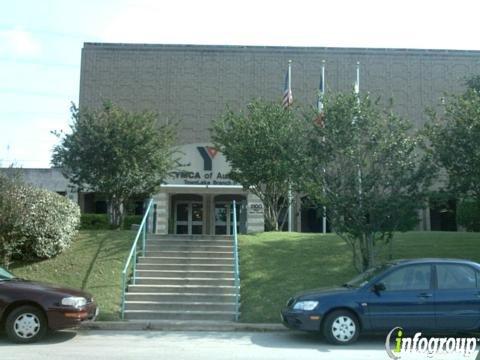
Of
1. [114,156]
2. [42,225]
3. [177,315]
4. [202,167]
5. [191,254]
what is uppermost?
[202,167]

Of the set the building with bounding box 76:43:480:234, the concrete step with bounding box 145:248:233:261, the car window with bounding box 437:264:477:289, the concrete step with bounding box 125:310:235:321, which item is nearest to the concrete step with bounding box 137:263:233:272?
the concrete step with bounding box 145:248:233:261

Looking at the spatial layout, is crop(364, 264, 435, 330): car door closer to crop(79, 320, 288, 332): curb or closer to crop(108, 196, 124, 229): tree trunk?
crop(79, 320, 288, 332): curb

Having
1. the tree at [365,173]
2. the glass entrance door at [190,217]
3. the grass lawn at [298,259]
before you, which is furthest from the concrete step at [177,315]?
the glass entrance door at [190,217]

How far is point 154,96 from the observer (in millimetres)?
34469

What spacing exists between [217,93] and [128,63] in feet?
18.1

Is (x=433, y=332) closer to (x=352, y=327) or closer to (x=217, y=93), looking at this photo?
(x=352, y=327)

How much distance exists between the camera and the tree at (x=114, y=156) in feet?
66.1

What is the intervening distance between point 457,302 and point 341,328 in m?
2.00

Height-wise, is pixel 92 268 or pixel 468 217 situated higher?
pixel 468 217

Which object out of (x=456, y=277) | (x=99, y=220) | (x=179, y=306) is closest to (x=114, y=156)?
(x=99, y=220)

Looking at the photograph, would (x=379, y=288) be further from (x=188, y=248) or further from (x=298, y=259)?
(x=188, y=248)

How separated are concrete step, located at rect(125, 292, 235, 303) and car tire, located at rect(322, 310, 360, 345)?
12.5ft

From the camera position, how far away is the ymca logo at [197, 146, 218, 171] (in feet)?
96.4

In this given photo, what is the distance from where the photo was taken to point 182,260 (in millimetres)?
15891
